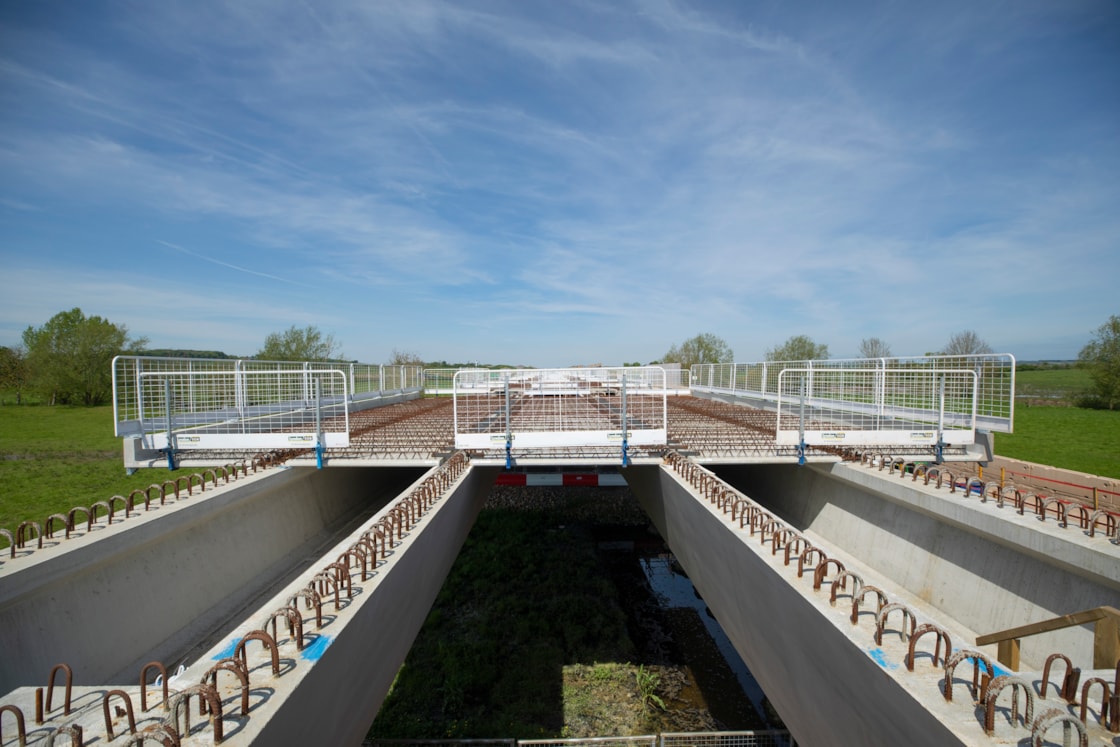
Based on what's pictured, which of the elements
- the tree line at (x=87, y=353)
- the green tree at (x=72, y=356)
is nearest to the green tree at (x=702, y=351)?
the tree line at (x=87, y=353)

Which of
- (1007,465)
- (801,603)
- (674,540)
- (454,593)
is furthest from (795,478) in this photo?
(1007,465)

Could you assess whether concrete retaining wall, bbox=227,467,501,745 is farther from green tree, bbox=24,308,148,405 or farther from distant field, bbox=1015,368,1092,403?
green tree, bbox=24,308,148,405

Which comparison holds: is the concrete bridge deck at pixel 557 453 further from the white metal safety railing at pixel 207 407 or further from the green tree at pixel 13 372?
the green tree at pixel 13 372

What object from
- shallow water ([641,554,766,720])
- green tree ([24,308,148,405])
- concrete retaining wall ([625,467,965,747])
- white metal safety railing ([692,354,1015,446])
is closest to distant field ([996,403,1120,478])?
white metal safety railing ([692,354,1015,446])

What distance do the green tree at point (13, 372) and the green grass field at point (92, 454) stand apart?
32.9ft

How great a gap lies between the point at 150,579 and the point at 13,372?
5323 cm

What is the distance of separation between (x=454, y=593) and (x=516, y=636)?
88.9 inches

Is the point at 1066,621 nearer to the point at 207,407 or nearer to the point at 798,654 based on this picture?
the point at 798,654

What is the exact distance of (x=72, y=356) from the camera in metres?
39.0

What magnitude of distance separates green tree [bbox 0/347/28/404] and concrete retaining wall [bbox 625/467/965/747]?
5680cm

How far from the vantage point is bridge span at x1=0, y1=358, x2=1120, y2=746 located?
2.41 m

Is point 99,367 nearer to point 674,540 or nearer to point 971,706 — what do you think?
point 674,540

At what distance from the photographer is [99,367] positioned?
130ft

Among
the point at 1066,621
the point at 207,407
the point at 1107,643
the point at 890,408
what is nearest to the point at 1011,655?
the point at 1107,643
